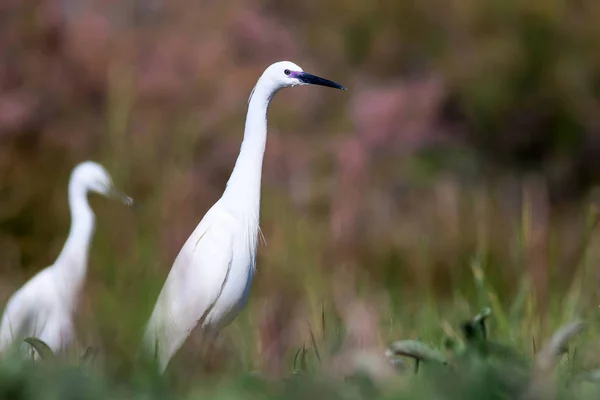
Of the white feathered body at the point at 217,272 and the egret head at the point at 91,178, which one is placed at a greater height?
the white feathered body at the point at 217,272

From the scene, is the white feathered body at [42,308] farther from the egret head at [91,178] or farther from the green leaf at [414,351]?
the green leaf at [414,351]

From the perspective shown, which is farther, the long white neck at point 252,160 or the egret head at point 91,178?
Answer: the egret head at point 91,178

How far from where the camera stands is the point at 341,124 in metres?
8.86

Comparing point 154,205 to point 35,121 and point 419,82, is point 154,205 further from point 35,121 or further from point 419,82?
point 419,82

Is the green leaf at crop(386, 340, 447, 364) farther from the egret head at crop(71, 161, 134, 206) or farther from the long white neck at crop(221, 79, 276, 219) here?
the egret head at crop(71, 161, 134, 206)

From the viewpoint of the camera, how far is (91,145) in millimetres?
6836

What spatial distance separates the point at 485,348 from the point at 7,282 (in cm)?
415

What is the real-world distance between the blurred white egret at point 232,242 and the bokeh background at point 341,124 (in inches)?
29.5

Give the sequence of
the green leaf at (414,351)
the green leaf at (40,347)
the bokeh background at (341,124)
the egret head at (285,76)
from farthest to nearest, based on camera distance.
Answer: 1. the bokeh background at (341,124)
2. the egret head at (285,76)
3. the green leaf at (40,347)
4. the green leaf at (414,351)

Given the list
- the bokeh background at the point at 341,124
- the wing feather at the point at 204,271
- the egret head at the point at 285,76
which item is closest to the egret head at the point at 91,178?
the bokeh background at the point at 341,124

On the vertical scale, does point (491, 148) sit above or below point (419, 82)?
below

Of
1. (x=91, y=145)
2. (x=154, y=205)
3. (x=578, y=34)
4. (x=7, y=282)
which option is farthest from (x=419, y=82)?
(x=154, y=205)

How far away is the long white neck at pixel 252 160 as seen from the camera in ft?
9.43

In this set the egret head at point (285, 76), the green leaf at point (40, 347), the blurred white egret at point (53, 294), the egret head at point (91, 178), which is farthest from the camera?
the egret head at point (91, 178)
